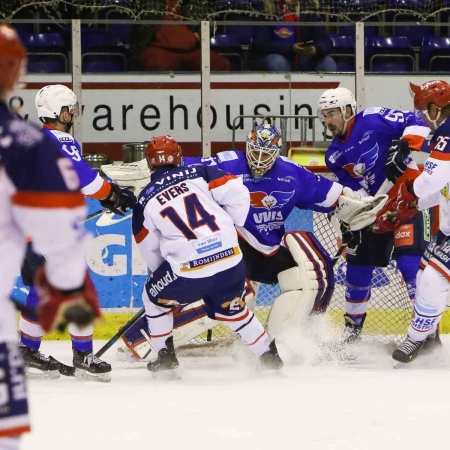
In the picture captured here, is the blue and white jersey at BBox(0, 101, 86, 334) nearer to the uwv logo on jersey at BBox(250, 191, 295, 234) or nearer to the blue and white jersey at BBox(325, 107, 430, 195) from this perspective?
the uwv logo on jersey at BBox(250, 191, 295, 234)

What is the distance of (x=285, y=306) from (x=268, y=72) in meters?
2.19

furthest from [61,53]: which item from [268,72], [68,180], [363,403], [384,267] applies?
[68,180]

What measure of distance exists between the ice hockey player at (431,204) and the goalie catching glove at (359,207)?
19cm

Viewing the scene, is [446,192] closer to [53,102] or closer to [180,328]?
[180,328]

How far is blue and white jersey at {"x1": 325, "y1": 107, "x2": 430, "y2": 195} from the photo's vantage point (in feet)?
14.9

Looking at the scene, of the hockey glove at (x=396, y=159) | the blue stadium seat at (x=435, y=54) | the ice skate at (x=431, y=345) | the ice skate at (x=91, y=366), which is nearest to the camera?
the ice skate at (x=91, y=366)

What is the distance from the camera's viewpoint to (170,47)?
6254 millimetres

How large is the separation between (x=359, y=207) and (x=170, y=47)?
88.7 inches

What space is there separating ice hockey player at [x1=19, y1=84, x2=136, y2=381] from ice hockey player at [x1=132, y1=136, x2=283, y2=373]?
0.55 ft

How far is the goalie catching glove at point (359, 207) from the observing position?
14.6ft

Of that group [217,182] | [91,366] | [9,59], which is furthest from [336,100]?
[9,59]

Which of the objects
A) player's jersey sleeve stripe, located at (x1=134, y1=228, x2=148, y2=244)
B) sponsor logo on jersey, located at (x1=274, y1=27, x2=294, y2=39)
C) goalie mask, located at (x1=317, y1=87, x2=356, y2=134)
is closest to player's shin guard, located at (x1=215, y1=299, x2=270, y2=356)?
player's jersey sleeve stripe, located at (x1=134, y1=228, x2=148, y2=244)

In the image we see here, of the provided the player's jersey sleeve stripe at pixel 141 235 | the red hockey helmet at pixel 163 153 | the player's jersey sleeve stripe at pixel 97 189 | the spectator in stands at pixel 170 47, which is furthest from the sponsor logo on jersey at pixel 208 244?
the spectator in stands at pixel 170 47

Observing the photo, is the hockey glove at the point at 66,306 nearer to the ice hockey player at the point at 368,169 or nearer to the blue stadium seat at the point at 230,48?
the ice hockey player at the point at 368,169
